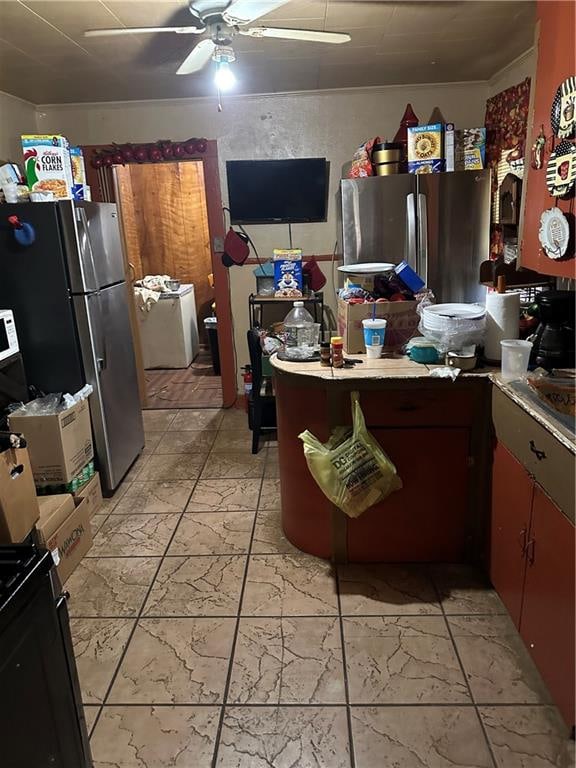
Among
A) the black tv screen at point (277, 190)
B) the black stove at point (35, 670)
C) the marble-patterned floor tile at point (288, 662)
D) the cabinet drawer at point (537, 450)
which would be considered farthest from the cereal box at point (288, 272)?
the black stove at point (35, 670)

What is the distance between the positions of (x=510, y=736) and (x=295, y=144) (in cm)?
381

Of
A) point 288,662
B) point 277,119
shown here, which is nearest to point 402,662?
point 288,662

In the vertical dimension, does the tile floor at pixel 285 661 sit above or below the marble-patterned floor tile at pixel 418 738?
above

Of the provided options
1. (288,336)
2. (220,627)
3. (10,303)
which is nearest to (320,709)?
(220,627)

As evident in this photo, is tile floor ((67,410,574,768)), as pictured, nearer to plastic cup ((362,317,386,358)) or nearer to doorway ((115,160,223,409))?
plastic cup ((362,317,386,358))

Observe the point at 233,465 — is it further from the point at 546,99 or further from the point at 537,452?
the point at 546,99

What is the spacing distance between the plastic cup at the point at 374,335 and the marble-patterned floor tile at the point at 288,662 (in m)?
1.10

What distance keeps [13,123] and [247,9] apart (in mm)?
2461

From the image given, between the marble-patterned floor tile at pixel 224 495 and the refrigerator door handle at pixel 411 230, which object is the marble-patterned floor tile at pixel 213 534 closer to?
the marble-patterned floor tile at pixel 224 495

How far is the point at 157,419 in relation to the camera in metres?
4.40

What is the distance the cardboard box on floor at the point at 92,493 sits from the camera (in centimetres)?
279

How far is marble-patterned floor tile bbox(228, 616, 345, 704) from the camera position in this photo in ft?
5.73

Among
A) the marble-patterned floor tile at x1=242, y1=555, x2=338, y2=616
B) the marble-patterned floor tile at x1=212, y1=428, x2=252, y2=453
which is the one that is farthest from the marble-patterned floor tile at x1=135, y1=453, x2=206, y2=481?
the marble-patterned floor tile at x1=242, y1=555, x2=338, y2=616

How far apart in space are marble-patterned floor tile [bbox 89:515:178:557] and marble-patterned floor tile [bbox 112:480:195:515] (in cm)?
7
